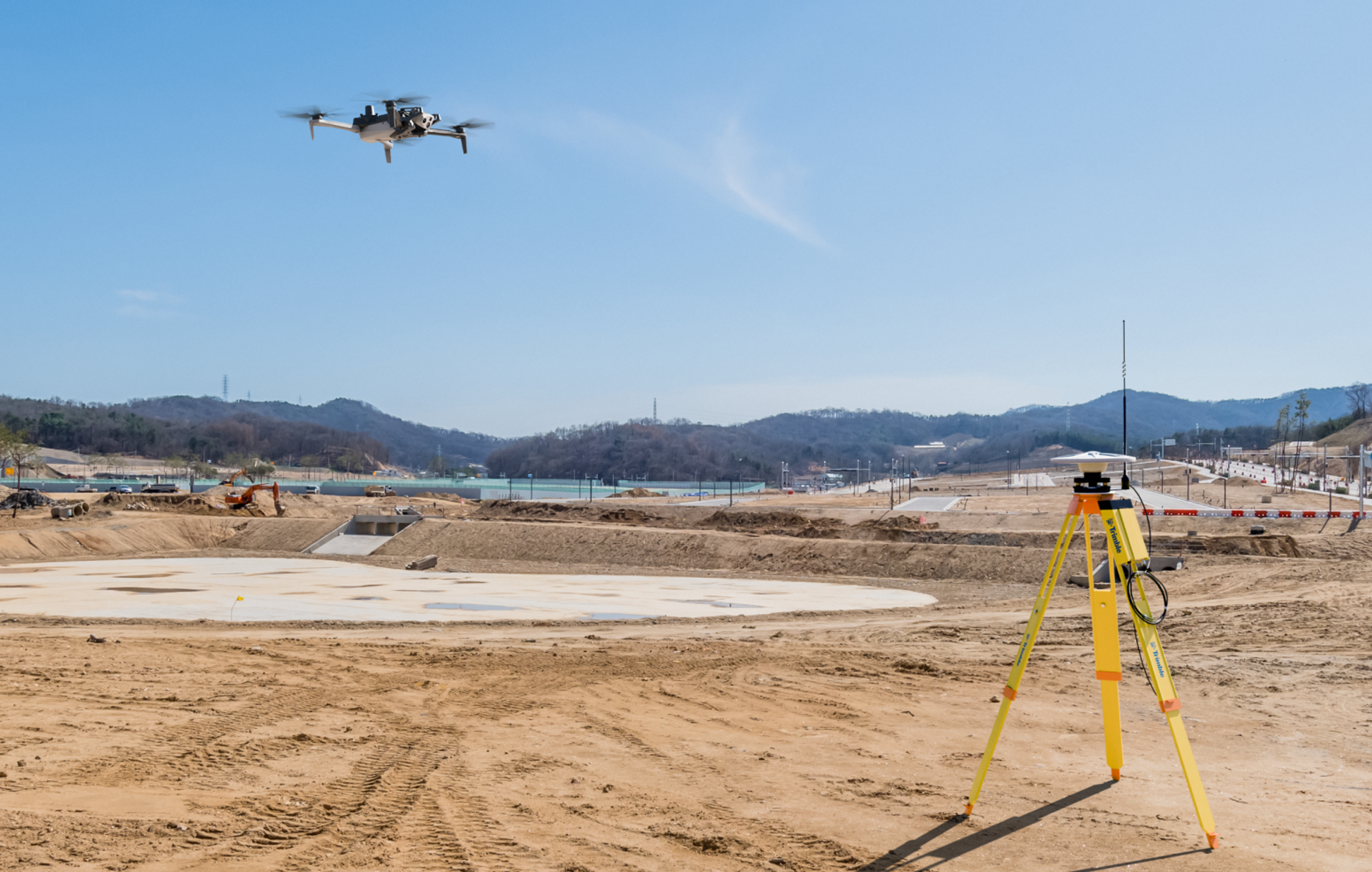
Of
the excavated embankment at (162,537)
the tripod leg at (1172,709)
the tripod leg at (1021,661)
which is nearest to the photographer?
the tripod leg at (1172,709)

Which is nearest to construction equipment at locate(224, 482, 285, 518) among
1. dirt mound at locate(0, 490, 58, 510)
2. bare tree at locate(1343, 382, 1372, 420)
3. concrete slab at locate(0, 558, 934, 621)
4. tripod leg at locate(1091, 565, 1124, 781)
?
dirt mound at locate(0, 490, 58, 510)

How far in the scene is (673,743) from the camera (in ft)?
34.7

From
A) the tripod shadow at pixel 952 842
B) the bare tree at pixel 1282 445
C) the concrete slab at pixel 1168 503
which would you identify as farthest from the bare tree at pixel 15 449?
the bare tree at pixel 1282 445

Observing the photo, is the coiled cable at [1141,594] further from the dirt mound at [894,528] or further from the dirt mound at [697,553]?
the dirt mound at [894,528]

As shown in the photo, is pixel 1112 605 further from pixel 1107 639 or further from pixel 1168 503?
pixel 1168 503

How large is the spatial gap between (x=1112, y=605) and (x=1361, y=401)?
619 feet

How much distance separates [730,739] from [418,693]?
5072mm

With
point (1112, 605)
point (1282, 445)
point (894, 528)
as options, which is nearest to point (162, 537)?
point (894, 528)

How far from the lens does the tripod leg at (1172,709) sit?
7.23 m

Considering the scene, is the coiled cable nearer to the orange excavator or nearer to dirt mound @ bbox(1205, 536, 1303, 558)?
dirt mound @ bbox(1205, 536, 1303, 558)

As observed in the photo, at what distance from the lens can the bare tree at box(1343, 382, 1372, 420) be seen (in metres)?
151

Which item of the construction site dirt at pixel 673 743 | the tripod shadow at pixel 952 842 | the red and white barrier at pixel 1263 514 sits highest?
the red and white barrier at pixel 1263 514

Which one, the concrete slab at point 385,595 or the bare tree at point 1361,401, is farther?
the bare tree at point 1361,401

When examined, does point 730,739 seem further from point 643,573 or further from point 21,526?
point 21,526
